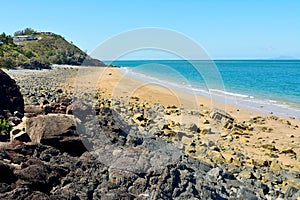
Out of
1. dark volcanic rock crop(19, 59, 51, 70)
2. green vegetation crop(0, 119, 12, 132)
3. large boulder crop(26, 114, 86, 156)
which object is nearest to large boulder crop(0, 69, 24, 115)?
green vegetation crop(0, 119, 12, 132)

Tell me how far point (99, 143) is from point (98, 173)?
1721mm

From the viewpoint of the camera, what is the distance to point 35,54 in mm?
83875

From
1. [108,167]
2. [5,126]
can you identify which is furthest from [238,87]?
[108,167]

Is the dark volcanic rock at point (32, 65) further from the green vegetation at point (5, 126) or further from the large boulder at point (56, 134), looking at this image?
the large boulder at point (56, 134)

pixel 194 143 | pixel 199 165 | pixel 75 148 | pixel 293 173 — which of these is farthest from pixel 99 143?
pixel 293 173

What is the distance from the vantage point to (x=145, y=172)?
277 inches

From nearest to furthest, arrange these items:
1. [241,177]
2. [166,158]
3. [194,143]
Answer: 1. [166,158]
2. [241,177]
3. [194,143]

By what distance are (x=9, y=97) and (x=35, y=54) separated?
251ft

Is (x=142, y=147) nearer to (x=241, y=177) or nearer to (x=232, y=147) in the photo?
(x=241, y=177)

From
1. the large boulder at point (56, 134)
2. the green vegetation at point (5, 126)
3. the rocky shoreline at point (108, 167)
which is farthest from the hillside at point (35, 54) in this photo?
the large boulder at point (56, 134)

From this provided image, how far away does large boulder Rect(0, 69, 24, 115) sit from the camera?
450 inches

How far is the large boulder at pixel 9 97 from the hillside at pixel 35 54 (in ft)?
141

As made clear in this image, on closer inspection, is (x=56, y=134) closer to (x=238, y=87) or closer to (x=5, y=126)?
(x=5, y=126)

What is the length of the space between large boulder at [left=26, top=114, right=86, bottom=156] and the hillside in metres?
47.5
